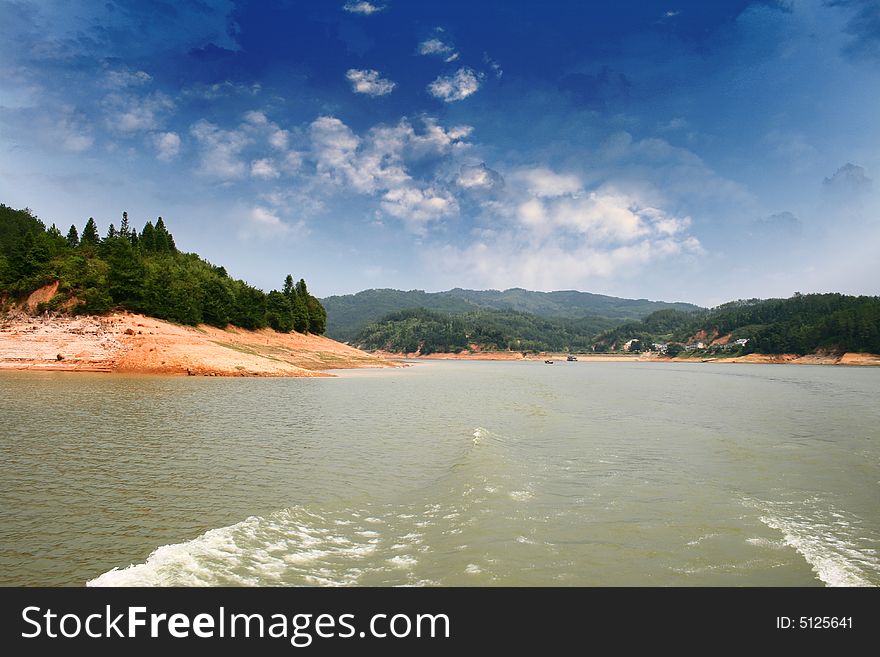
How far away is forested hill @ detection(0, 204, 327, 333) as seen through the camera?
2382 inches

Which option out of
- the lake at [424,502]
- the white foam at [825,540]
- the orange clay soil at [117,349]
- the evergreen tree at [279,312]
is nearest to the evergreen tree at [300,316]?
the evergreen tree at [279,312]

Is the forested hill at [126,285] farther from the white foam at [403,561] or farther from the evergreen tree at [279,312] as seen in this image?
the white foam at [403,561]

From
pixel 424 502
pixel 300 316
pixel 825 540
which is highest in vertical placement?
pixel 300 316

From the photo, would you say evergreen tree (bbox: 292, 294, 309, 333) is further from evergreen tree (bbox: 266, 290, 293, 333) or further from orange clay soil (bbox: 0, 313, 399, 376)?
orange clay soil (bbox: 0, 313, 399, 376)

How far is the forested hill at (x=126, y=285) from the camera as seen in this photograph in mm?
60500

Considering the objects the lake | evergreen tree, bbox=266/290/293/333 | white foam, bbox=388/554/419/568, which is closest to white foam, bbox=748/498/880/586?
the lake

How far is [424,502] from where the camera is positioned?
1142 cm

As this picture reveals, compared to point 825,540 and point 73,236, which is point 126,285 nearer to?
point 73,236

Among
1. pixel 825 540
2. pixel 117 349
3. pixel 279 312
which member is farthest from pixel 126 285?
pixel 825 540

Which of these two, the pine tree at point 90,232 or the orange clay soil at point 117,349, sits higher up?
the pine tree at point 90,232

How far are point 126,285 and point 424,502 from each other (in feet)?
213

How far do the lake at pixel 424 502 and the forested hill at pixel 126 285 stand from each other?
4424cm
